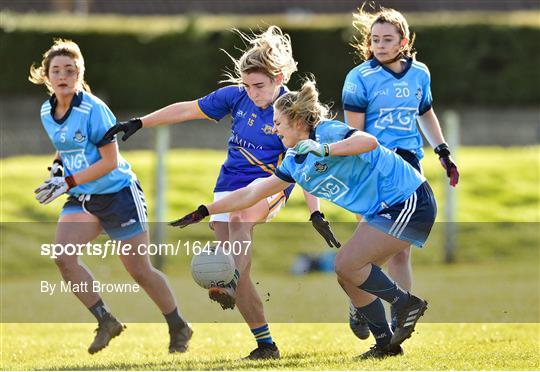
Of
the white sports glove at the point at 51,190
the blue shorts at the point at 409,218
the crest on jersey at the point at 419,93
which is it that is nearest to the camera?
the blue shorts at the point at 409,218

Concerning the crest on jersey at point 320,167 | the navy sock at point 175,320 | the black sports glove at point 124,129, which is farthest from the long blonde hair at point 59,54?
A: the crest on jersey at point 320,167

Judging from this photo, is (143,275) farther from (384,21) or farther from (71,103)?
(384,21)

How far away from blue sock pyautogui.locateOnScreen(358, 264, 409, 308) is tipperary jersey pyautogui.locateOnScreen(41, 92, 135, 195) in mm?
2134

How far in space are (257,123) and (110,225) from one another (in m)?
1.37

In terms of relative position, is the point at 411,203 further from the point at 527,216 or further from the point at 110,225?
the point at 527,216

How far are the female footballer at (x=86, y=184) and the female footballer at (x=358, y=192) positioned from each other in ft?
4.04

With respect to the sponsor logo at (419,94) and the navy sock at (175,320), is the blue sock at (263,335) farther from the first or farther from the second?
the sponsor logo at (419,94)

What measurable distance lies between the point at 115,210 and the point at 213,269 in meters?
1.21

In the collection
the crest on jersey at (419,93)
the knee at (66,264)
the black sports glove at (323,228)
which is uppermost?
the crest on jersey at (419,93)

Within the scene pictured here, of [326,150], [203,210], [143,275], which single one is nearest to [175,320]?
[143,275]

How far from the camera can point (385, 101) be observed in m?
8.47

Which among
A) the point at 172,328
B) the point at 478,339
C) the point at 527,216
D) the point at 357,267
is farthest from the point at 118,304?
the point at 527,216

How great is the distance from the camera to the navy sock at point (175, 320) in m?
8.84

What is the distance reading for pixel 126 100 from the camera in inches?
1172
